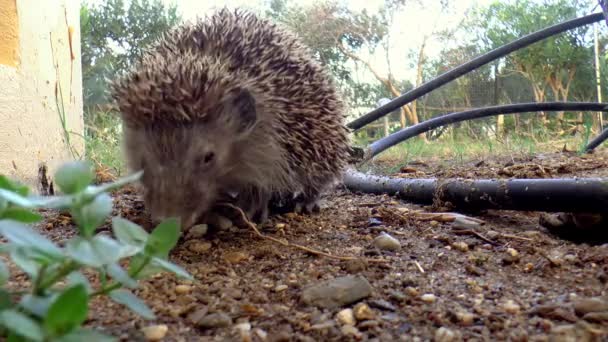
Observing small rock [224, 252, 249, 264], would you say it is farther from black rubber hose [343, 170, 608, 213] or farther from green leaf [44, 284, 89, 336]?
black rubber hose [343, 170, 608, 213]

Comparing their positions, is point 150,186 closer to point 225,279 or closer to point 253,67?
point 225,279

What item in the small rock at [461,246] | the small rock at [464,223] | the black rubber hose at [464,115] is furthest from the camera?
the black rubber hose at [464,115]

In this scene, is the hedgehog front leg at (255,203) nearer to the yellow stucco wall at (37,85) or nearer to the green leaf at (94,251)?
the yellow stucco wall at (37,85)

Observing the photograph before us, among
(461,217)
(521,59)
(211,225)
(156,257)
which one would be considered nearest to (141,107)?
(211,225)

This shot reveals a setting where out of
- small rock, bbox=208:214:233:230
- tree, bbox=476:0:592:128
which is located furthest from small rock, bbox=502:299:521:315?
tree, bbox=476:0:592:128

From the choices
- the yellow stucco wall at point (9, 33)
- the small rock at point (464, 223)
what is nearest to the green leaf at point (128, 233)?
the small rock at point (464, 223)

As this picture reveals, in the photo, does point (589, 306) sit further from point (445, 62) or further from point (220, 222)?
point (445, 62)
